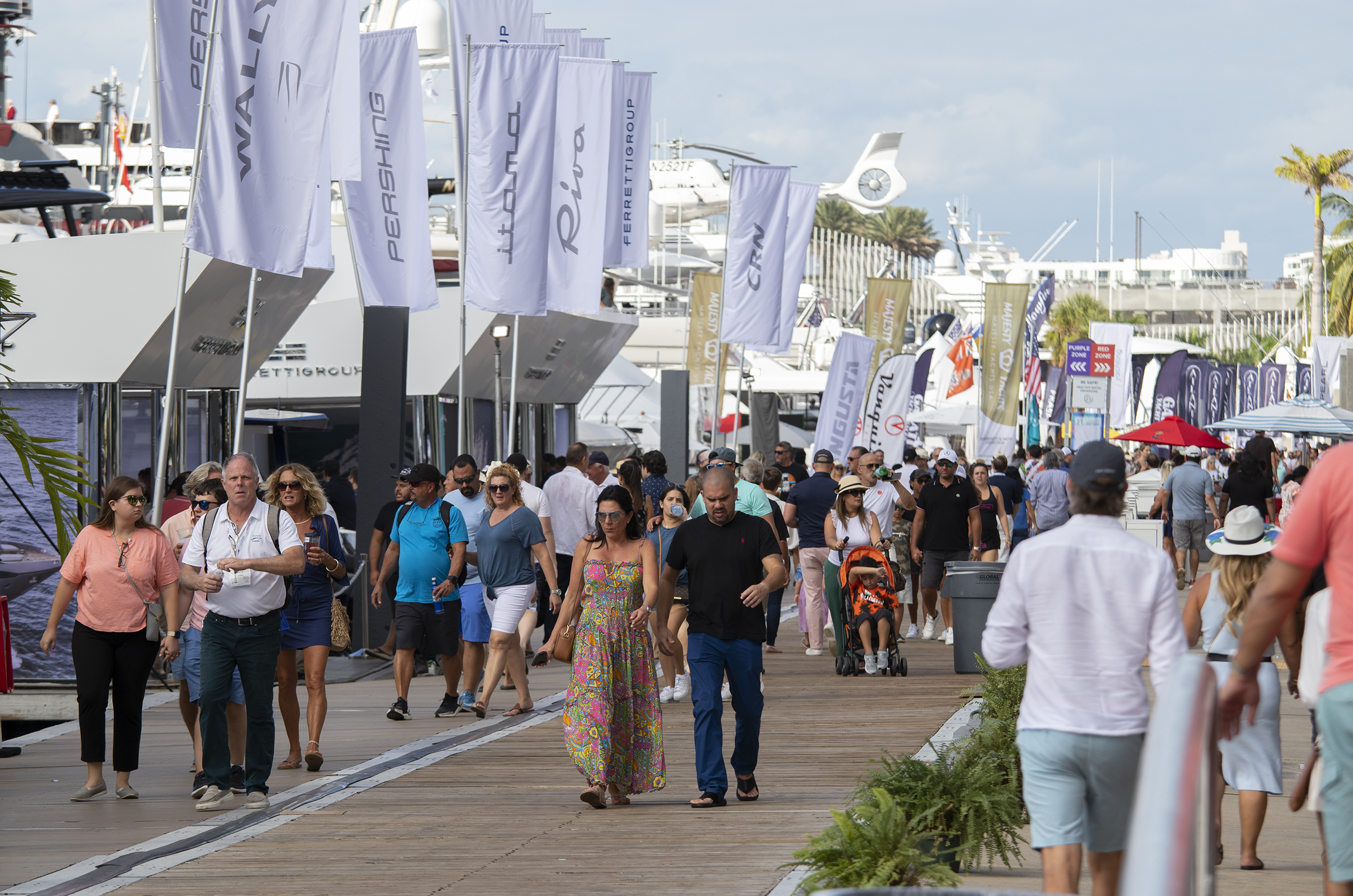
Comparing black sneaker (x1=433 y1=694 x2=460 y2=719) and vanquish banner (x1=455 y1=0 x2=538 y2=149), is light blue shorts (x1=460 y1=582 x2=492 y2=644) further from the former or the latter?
vanquish banner (x1=455 y1=0 x2=538 y2=149)

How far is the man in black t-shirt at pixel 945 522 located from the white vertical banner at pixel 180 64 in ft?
26.8

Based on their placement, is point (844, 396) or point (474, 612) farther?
point (844, 396)

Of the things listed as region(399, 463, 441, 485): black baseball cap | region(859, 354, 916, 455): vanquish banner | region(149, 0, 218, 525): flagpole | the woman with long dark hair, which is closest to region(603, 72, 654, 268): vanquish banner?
region(859, 354, 916, 455): vanquish banner

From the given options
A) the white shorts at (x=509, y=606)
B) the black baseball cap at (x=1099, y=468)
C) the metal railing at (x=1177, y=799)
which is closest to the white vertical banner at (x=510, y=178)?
the white shorts at (x=509, y=606)

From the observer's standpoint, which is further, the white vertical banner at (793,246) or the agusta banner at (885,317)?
the agusta banner at (885,317)

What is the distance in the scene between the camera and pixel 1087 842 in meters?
5.07

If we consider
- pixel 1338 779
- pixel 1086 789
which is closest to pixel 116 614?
pixel 1086 789

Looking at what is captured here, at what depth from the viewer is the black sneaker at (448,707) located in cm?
1295

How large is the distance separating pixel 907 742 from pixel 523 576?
3.16m

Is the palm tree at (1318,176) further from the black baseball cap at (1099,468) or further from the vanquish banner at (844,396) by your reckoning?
the black baseball cap at (1099,468)

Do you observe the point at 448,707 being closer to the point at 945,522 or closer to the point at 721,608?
the point at 721,608

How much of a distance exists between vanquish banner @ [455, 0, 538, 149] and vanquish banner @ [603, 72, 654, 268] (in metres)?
1.69

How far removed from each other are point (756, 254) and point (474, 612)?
12.2m

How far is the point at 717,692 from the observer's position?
29.7 ft
